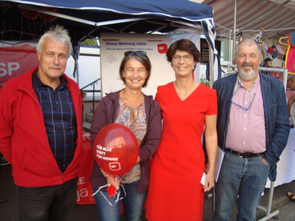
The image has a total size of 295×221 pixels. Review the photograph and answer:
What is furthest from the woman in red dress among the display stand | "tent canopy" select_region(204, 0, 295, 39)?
"tent canopy" select_region(204, 0, 295, 39)

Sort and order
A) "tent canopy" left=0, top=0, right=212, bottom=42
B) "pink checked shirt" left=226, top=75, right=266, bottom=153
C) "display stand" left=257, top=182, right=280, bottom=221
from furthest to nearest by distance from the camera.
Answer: "display stand" left=257, top=182, right=280, bottom=221 → "tent canopy" left=0, top=0, right=212, bottom=42 → "pink checked shirt" left=226, top=75, right=266, bottom=153

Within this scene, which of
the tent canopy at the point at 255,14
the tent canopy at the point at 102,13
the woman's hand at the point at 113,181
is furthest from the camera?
the tent canopy at the point at 255,14

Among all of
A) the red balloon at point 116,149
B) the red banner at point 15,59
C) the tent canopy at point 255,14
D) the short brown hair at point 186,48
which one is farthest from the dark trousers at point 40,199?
the tent canopy at point 255,14

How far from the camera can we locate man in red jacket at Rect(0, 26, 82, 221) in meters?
1.44

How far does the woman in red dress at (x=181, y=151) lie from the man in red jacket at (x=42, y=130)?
66 cm

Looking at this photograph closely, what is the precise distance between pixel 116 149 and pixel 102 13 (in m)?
2.34

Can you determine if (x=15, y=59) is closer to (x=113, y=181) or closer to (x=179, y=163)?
(x=113, y=181)

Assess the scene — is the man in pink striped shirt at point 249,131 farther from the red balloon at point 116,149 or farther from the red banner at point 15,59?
the red banner at point 15,59

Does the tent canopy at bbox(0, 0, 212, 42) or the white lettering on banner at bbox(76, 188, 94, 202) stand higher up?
the tent canopy at bbox(0, 0, 212, 42)

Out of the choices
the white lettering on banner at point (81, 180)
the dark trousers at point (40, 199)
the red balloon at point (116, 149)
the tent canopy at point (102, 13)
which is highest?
the tent canopy at point (102, 13)

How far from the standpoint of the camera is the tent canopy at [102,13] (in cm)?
202

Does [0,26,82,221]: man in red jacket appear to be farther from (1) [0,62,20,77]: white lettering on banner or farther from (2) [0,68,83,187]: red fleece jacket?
(1) [0,62,20,77]: white lettering on banner

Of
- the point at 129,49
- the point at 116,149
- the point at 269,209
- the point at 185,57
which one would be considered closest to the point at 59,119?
the point at 116,149

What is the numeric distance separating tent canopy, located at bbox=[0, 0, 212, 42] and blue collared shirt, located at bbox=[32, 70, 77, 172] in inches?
33.4
